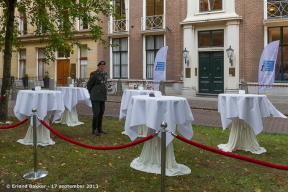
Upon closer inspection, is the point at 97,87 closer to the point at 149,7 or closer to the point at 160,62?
the point at 160,62

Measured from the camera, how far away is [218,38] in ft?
64.3

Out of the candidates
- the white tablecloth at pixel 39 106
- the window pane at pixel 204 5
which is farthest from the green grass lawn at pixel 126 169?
the window pane at pixel 204 5

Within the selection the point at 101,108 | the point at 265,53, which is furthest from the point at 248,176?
the point at 265,53

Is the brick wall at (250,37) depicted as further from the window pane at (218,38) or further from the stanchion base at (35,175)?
the stanchion base at (35,175)

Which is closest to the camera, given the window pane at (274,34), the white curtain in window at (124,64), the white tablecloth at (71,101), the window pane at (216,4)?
the white tablecloth at (71,101)

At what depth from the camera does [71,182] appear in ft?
14.2

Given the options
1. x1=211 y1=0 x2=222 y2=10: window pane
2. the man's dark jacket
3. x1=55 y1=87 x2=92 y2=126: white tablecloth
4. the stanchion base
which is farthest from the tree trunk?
x1=211 y1=0 x2=222 y2=10: window pane

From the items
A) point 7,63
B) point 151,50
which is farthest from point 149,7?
point 7,63

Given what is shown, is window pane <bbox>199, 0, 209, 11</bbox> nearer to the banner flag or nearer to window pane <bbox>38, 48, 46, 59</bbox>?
the banner flag

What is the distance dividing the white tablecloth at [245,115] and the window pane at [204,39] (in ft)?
47.5

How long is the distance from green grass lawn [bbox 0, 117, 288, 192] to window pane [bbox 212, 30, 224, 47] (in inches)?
532

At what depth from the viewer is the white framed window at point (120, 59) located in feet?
75.6

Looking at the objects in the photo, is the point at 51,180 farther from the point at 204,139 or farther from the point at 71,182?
the point at 204,139

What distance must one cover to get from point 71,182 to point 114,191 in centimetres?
78
